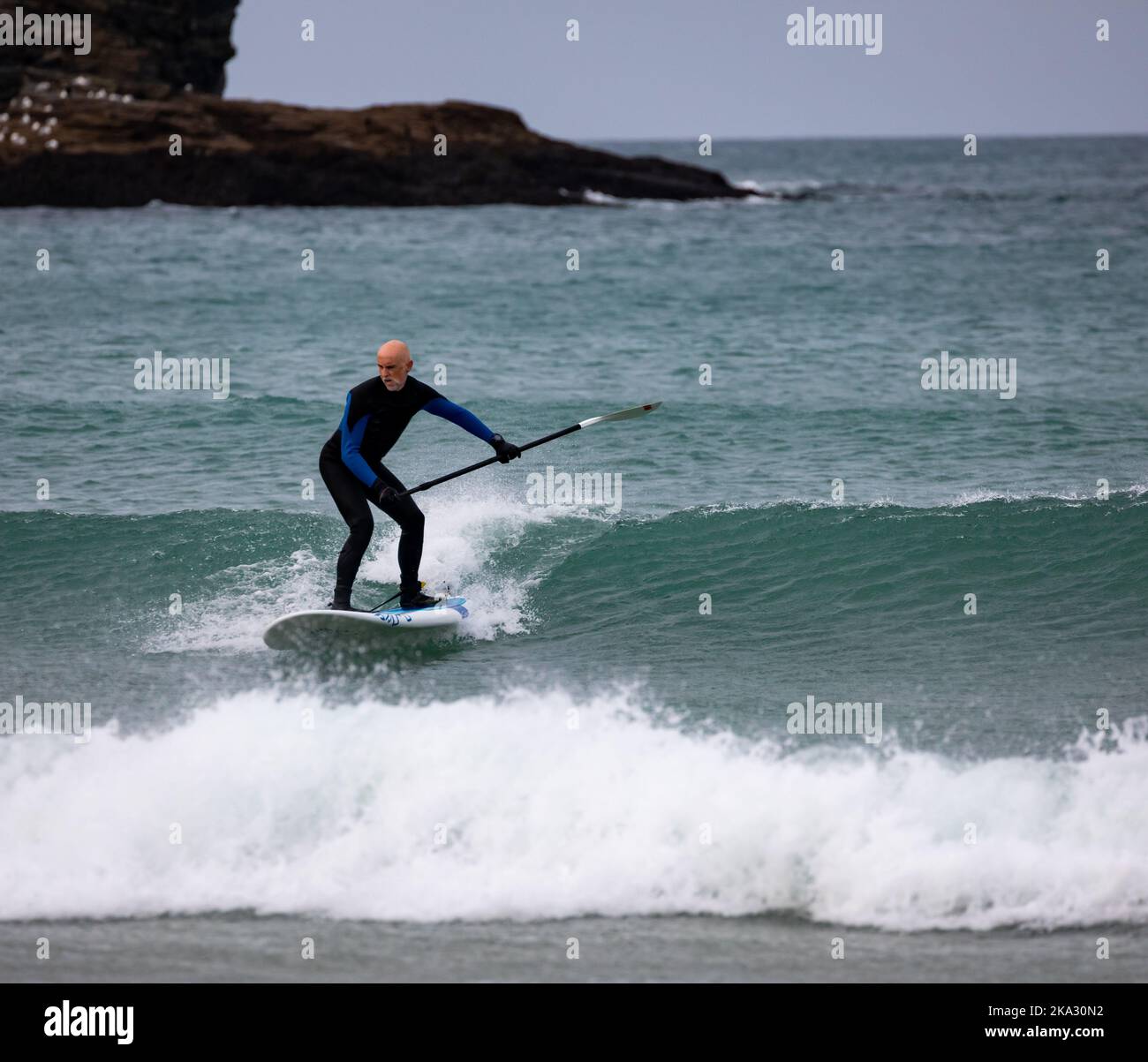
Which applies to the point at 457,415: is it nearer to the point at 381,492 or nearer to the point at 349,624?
the point at 381,492

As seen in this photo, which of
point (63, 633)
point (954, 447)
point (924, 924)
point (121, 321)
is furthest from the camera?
point (121, 321)

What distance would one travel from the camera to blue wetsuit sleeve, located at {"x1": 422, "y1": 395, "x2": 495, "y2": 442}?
347 inches

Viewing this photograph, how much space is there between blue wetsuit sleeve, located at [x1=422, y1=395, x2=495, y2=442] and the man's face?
27 centimetres

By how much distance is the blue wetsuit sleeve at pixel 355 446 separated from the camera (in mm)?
8625

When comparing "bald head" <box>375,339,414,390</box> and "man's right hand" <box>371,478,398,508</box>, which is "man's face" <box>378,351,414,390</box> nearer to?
"bald head" <box>375,339,414,390</box>

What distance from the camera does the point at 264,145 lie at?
5191 cm

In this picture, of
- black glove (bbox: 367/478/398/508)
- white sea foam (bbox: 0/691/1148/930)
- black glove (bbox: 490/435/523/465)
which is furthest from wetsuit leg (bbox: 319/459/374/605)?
white sea foam (bbox: 0/691/1148/930)

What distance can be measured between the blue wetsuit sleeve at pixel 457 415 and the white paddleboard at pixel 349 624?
1119 mm

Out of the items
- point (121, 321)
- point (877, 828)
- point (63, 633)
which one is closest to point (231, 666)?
point (63, 633)

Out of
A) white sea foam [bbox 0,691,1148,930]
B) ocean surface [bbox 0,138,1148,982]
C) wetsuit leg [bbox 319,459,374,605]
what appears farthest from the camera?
wetsuit leg [bbox 319,459,374,605]

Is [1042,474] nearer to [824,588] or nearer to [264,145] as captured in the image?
[824,588]

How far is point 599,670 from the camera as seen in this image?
884cm

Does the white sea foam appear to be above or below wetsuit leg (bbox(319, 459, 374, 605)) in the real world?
below

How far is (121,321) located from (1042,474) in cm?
1424
